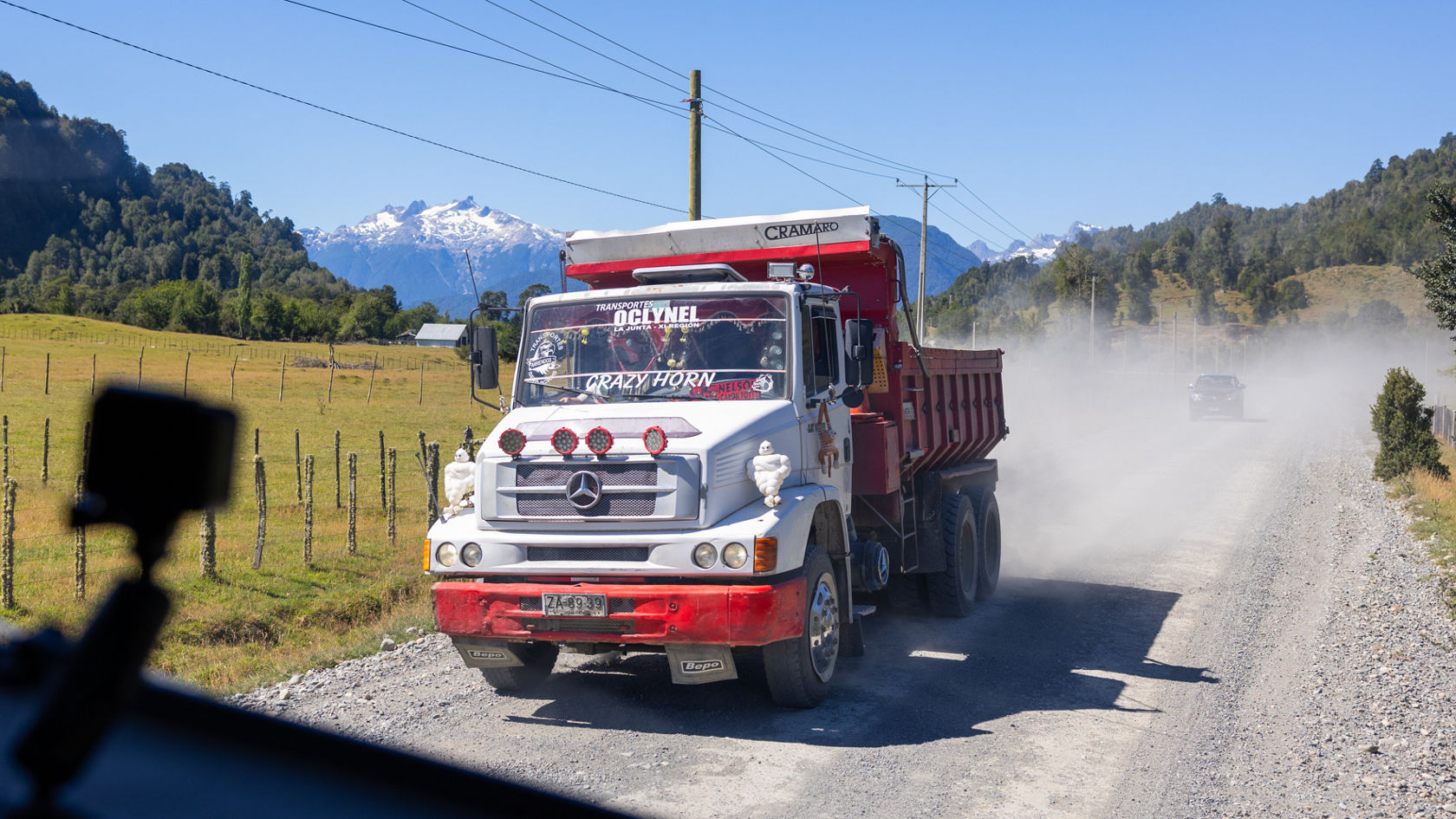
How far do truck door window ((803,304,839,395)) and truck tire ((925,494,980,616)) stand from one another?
2.53 meters

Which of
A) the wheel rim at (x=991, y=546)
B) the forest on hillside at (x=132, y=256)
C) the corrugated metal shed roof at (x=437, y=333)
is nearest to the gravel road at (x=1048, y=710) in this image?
the wheel rim at (x=991, y=546)

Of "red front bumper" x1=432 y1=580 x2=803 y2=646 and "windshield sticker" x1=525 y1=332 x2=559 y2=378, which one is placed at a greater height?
"windshield sticker" x1=525 y1=332 x2=559 y2=378

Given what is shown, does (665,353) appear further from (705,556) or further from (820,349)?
(705,556)

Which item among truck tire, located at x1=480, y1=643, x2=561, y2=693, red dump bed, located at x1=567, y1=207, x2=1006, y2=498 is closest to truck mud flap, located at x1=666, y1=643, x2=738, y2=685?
truck tire, located at x1=480, y1=643, x2=561, y2=693

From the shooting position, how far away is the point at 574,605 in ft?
22.1

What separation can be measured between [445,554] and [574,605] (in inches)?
37.7

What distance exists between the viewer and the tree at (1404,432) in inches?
837

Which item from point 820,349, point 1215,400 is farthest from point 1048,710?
point 1215,400

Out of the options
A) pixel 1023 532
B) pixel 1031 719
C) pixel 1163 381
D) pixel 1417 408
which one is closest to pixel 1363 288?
pixel 1163 381

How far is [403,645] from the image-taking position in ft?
29.4

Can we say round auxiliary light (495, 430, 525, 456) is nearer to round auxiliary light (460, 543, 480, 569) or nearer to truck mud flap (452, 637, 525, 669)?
round auxiliary light (460, 543, 480, 569)

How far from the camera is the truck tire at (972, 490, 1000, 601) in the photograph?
11117 mm

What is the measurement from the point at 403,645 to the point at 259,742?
25.2 ft

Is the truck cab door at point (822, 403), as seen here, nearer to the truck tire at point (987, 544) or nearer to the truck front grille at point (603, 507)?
the truck front grille at point (603, 507)
